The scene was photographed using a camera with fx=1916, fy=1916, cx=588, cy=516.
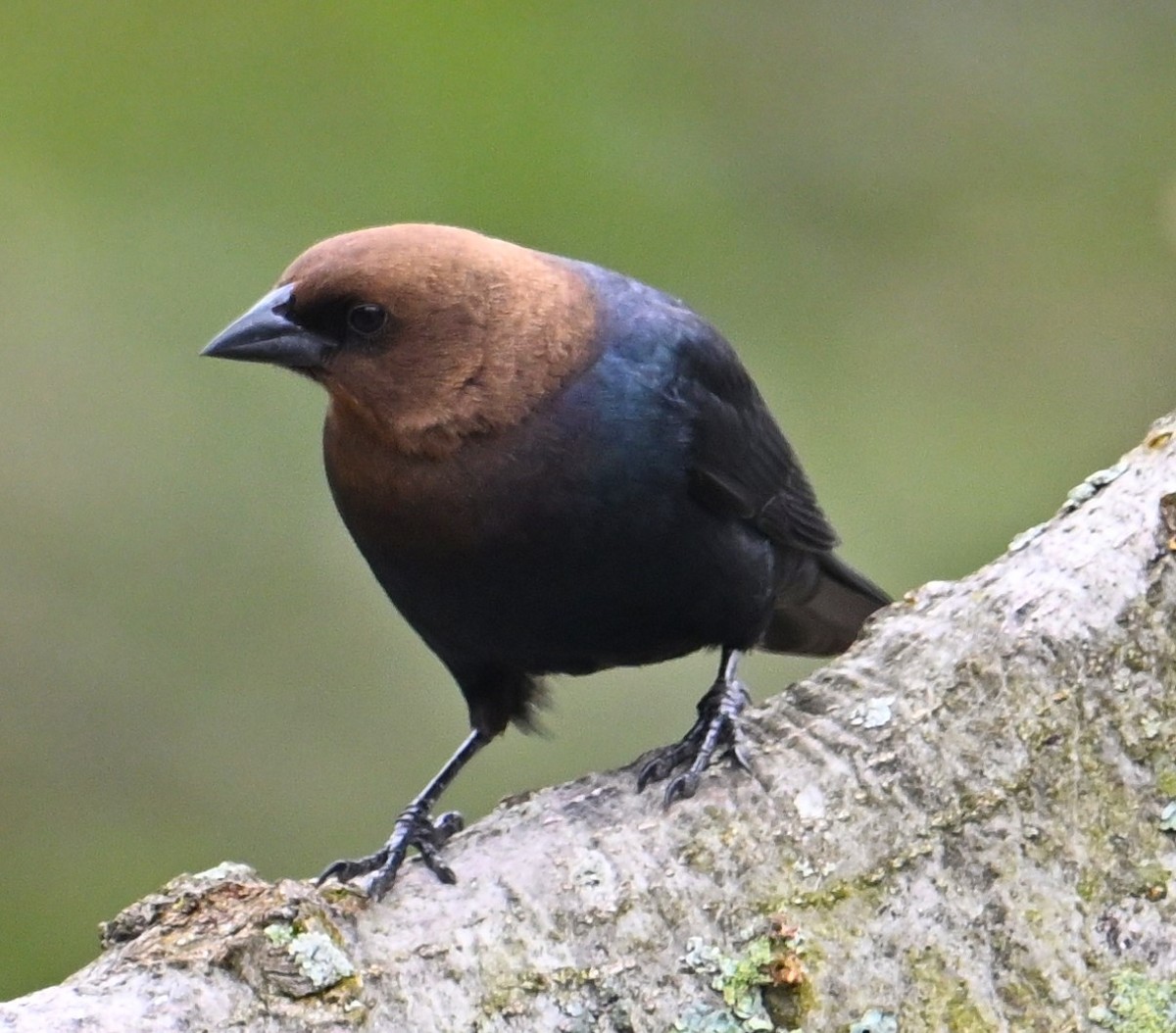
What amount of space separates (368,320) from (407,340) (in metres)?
0.08

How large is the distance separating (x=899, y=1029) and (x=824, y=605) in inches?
70.5

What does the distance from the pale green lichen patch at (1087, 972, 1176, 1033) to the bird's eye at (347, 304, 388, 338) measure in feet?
5.44

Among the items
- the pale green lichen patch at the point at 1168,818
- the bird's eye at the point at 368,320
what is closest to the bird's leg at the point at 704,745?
the pale green lichen patch at the point at 1168,818

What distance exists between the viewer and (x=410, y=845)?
121 inches

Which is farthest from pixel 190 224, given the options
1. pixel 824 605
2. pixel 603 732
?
pixel 824 605

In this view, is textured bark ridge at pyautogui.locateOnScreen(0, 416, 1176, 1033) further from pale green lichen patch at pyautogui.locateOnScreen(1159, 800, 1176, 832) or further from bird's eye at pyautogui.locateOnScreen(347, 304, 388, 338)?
bird's eye at pyautogui.locateOnScreen(347, 304, 388, 338)

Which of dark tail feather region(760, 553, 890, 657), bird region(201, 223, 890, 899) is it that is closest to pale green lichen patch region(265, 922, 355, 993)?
bird region(201, 223, 890, 899)

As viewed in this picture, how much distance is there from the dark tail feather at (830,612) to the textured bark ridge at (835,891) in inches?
48.0

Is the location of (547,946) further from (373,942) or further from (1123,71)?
(1123,71)

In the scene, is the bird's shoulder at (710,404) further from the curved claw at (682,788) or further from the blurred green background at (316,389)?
the blurred green background at (316,389)

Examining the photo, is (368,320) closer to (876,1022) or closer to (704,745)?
(704,745)

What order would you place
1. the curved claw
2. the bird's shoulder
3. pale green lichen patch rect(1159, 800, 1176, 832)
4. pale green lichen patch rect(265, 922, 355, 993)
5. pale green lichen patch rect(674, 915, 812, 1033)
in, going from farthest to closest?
the bird's shoulder
the curved claw
pale green lichen patch rect(1159, 800, 1176, 832)
pale green lichen patch rect(674, 915, 812, 1033)
pale green lichen patch rect(265, 922, 355, 993)

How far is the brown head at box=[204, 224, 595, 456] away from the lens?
331 centimetres

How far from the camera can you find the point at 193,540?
5512 mm
